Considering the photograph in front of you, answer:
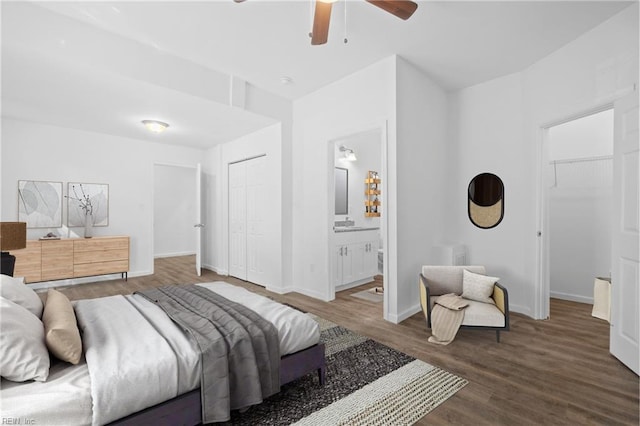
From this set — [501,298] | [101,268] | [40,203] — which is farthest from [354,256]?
[40,203]

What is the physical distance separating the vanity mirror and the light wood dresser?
4.01 metres

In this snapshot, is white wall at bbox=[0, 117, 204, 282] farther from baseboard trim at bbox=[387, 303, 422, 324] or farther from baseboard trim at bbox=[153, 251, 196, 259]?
baseboard trim at bbox=[387, 303, 422, 324]

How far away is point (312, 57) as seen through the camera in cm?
347

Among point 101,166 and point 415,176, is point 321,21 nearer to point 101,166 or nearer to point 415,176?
point 415,176

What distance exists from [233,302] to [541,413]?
217 centimetres

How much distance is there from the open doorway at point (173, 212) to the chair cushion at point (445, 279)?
6.76 metres

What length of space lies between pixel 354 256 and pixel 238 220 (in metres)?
2.36

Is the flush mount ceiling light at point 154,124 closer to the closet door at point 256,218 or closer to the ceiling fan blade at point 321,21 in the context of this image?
the closet door at point 256,218

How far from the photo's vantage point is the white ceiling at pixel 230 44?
2.66 metres

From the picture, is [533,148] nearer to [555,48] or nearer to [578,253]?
[555,48]

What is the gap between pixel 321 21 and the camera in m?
2.23

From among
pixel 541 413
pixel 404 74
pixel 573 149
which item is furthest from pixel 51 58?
pixel 573 149

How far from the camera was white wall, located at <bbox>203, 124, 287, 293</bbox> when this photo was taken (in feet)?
15.7

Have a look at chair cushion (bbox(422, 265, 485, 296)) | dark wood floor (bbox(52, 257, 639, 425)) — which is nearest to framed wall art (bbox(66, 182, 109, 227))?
dark wood floor (bbox(52, 257, 639, 425))
